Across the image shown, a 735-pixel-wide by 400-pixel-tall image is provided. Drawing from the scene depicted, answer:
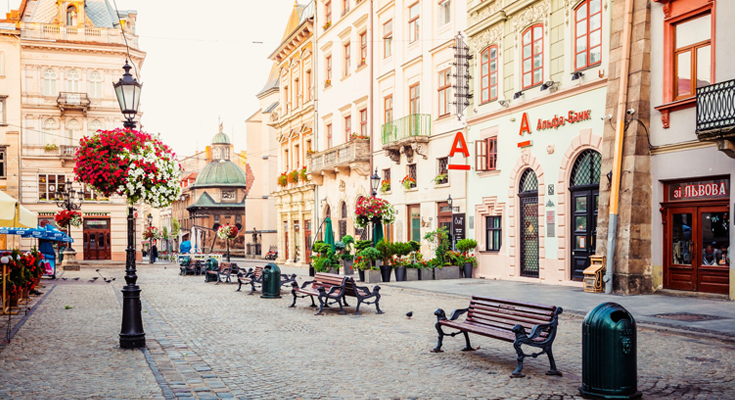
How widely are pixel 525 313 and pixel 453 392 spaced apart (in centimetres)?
175

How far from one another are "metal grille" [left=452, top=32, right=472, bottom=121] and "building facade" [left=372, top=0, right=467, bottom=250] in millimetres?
304

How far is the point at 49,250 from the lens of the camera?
104 ft

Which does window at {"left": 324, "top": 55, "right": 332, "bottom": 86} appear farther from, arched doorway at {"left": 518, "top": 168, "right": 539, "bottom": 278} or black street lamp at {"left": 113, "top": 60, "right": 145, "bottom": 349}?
black street lamp at {"left": 113, "top": 60, "right": 145, "bottom": 349}

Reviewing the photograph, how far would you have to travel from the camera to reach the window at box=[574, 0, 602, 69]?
1969 centimetres

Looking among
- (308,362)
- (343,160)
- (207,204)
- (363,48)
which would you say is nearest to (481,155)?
(343,160)

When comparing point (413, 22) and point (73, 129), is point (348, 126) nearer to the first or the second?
point (413, 22)

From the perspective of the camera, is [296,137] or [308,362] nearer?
[308,362]

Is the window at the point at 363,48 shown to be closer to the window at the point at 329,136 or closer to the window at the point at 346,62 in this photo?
the window at the point at 346,62

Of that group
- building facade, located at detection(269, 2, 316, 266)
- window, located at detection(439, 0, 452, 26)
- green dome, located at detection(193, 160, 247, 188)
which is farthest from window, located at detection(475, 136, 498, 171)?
green dome, located at detection(193, 160, 247, 188)

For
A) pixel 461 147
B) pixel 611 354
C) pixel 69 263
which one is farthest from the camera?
pixel 69 263

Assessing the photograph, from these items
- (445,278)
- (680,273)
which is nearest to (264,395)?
(680,273)

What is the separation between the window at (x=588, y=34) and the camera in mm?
19688

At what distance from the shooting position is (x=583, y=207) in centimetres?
2056

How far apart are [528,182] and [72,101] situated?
126 ft
